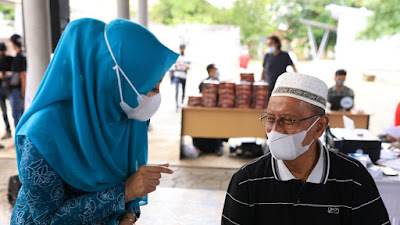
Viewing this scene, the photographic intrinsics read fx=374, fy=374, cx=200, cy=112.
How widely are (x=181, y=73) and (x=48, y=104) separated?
776 cm

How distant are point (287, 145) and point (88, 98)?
0.83m

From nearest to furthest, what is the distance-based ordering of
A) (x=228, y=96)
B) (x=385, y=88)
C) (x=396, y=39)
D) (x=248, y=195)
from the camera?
1. (x=248, y=195)
2. (x=228, y=96)
3. (x=385, y=88)
4. (x=396, y=39)

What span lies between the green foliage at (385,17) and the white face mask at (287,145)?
48.7ft

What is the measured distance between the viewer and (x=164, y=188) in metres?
4.59

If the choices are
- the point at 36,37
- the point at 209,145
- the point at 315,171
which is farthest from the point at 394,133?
the point at 36,37

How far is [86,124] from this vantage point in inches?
52.3

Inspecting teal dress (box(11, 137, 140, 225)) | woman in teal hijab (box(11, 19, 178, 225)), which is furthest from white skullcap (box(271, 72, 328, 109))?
teal dress (box(11, 137, 140, 225))

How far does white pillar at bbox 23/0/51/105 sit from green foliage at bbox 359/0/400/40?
557 inches

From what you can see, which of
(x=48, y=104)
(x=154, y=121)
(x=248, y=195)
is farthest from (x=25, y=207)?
(x=154, y=121)

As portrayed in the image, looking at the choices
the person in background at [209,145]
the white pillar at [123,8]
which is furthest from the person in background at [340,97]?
the white pillar at [123,8]

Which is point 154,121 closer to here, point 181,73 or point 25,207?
point 181,73

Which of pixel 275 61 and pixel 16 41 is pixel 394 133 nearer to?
pixel 275 61

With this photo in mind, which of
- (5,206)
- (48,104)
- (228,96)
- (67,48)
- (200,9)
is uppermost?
(200,9)

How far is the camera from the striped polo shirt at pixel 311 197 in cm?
154
